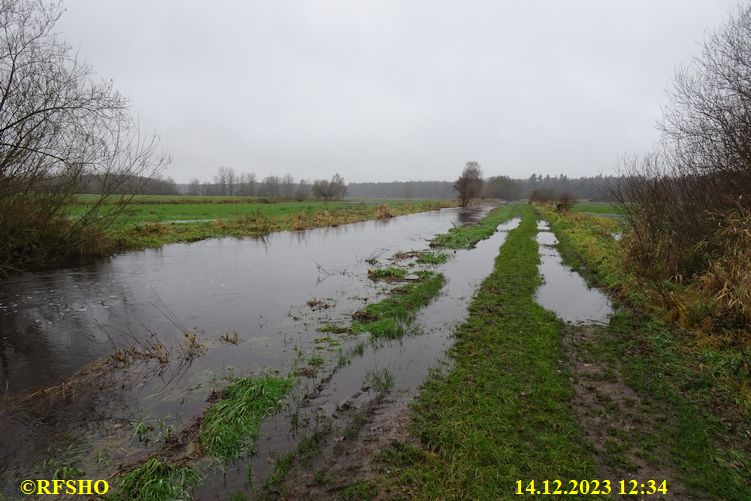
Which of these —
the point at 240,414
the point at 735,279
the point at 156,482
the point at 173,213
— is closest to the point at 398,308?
the point at 240,414

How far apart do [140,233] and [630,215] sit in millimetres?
22773

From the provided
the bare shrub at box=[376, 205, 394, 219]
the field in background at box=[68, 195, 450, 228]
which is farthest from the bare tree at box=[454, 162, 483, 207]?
the bare shrub at box=[376, 205, 394, 219]

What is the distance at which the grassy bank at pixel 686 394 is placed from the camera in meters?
3.73

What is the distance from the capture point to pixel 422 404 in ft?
16.2

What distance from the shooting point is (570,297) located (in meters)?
10.6

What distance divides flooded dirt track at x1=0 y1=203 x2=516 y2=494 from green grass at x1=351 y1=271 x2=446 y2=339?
0.37 meters

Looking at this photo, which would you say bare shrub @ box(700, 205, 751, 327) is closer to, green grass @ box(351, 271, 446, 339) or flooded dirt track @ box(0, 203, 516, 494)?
flooded dirt track @ box(0, 203, 516, 494)

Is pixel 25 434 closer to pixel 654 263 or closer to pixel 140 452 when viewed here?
pixel 140 452

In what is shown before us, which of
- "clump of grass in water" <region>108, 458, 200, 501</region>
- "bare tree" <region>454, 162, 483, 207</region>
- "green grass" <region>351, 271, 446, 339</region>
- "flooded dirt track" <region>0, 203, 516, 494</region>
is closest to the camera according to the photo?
"clump of grass in water" <region>108, 458, 200, 501</region>

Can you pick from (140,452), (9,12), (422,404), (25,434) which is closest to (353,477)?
(422,404)

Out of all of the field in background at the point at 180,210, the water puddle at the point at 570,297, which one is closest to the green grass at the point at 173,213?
the field in background at the point at 180,210

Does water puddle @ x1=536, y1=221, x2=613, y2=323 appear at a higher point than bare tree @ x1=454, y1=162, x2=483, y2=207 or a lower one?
lower

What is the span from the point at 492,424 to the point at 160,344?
5.78 m

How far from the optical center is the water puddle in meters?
9.04
